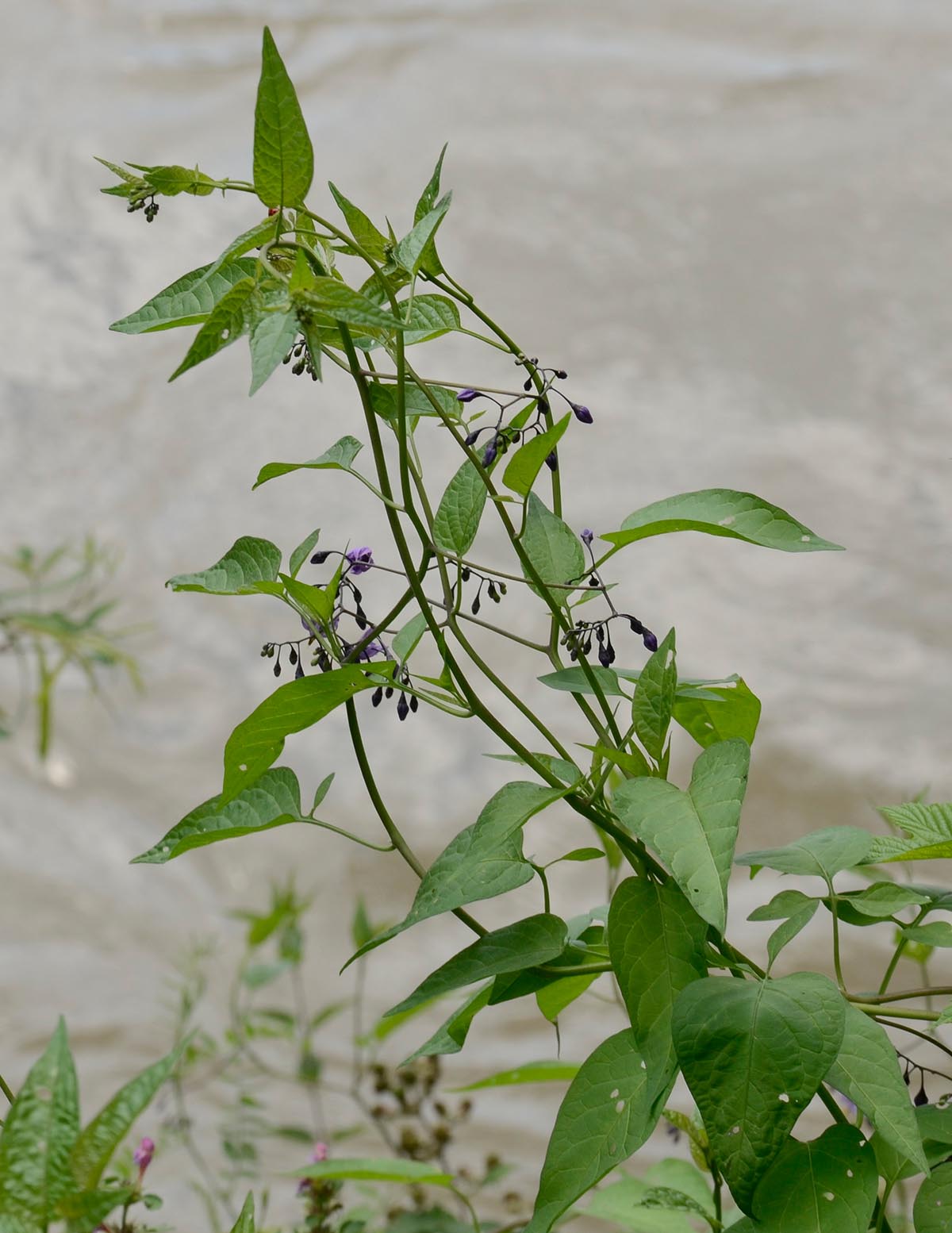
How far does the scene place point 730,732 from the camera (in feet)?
0.99

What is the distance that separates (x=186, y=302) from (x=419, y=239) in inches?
1.8

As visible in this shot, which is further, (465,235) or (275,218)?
(465,235)

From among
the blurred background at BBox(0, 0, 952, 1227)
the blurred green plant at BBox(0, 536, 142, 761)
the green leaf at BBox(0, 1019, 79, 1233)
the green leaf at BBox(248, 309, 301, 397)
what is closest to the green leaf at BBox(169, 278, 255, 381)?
the green leaf at BBox(248, 309, 301, 397)

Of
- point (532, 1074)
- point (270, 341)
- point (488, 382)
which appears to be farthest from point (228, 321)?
point (488, 382)

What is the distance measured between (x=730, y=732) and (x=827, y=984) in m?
0.08

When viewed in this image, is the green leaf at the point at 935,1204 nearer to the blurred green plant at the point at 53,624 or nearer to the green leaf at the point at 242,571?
the green leaf at the point at 242,571

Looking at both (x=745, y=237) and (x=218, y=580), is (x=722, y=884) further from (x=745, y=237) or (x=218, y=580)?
(x=745, y=237)

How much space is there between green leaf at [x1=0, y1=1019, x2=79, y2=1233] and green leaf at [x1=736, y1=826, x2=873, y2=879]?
0.14m

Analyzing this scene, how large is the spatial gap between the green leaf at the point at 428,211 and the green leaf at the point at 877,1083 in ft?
0.56

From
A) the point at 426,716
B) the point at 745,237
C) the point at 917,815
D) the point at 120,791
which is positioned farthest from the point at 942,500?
the point at 917,815

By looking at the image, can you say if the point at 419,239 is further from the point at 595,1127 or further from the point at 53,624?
the point at 53,624

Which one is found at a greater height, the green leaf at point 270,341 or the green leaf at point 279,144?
the green leaf at point 279,144

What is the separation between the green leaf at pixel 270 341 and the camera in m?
0.19

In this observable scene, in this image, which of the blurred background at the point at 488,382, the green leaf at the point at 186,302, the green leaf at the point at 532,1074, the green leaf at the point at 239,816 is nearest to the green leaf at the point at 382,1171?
the green leaf at the point at 532,1074
